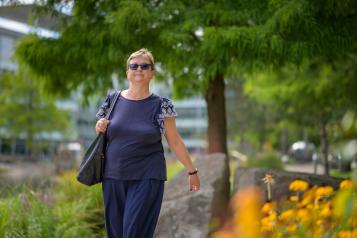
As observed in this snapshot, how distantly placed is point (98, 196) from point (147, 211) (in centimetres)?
317

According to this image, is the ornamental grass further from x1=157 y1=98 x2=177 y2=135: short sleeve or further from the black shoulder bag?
the black shoulder bag

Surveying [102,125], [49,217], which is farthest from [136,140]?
[49,217]

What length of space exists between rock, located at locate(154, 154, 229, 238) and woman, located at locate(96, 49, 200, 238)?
7.19ft

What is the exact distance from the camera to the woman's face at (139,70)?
3.69 metres

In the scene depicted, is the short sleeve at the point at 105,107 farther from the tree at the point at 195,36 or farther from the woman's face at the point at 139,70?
the tree at the point at 195,36

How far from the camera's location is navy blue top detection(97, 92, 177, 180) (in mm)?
3619

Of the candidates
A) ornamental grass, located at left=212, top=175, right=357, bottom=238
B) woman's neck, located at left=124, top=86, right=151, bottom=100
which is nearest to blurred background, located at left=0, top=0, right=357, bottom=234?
ornamental grass, located at left=212, top=175, right=357, bottom=238

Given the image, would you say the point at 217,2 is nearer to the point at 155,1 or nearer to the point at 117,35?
the point at 155,1

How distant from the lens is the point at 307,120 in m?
20.7

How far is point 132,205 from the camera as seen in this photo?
143 inches

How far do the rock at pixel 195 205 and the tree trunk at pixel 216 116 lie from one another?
221 centimetres

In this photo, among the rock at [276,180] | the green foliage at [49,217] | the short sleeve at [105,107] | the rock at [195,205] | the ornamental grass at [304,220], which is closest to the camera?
the ornamental grass at [304,220]

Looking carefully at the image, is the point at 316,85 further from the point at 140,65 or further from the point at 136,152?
the point at 136,152

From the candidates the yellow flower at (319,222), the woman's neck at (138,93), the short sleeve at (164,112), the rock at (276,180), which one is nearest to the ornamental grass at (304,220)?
the yellow flower at (319,222)
